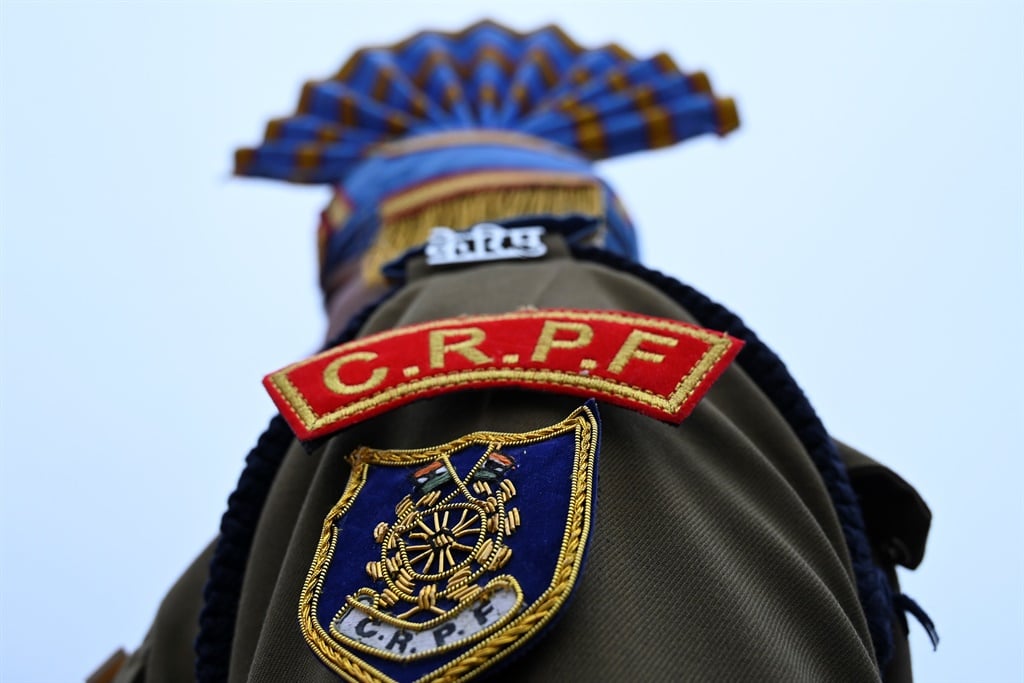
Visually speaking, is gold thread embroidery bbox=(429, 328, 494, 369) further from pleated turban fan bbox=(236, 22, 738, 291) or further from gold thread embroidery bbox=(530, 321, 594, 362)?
pleated turban fan bbox=(236, 22, 738, 291)

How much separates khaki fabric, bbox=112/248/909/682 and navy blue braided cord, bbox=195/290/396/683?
0.02 m

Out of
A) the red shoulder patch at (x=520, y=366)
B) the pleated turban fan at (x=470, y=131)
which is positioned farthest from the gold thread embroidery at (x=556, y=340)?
the pleated turban fan at (x=470, y=131)

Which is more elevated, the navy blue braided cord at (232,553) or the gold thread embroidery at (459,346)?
the gold thread embroidery at (459,346)

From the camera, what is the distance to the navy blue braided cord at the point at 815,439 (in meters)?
0.65

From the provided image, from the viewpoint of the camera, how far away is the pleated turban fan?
47.4 inches

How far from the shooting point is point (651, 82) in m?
1.72

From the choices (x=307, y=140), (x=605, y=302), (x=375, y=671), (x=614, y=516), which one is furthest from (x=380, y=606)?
(x=307, y=140)

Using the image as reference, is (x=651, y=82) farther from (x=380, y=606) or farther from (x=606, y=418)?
(x=380, y=606)

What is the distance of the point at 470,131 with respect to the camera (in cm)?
145

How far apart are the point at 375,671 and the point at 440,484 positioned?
0.39 ft

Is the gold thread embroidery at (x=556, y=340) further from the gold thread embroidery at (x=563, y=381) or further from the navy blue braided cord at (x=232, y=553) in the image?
the navy blue braided cord at (x=232, y=553)

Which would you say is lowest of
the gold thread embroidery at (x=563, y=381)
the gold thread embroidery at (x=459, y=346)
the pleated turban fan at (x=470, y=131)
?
the gold thread embroidery at (x=563, y=381)

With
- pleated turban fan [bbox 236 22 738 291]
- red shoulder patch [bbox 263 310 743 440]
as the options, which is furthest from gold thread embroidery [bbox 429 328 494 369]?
pleated turban fan [bbox 236 22 738 291]

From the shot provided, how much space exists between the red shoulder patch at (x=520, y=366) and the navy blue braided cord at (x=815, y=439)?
10cm
